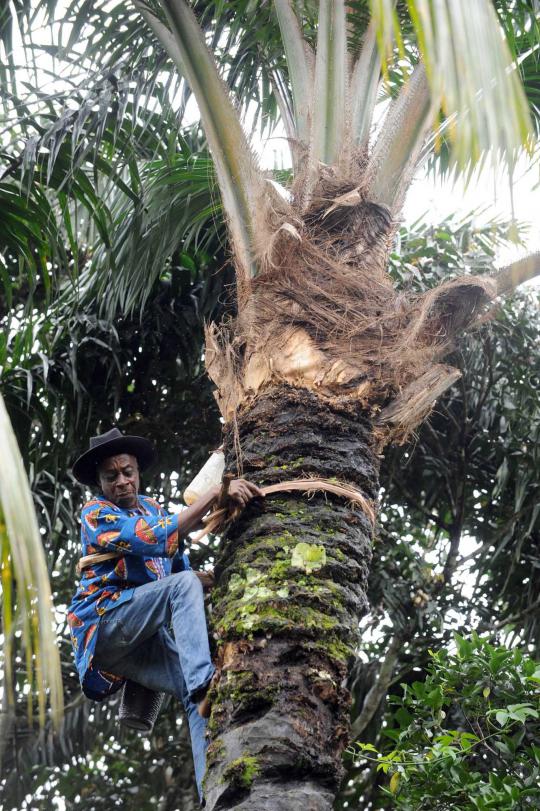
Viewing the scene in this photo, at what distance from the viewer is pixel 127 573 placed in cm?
381

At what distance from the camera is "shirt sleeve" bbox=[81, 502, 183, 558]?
3553 mm

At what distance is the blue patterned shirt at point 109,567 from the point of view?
11.7 feet

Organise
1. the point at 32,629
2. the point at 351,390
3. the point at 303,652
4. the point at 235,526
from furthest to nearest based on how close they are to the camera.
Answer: the point at 351,390
the point at 235,526
the point at 303,652
the point at 32,629

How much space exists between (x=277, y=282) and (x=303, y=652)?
5.24ft

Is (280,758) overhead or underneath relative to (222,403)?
underneath

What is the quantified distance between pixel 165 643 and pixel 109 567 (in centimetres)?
36

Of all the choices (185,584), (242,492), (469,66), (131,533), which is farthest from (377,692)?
(469,66)

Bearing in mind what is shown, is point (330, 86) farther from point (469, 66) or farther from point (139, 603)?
point (469, 66)

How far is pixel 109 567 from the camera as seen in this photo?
3846 mm

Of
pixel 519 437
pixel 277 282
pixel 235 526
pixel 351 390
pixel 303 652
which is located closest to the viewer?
pixel 303 652

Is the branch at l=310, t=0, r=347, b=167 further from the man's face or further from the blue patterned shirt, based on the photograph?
the blue patterned shirt

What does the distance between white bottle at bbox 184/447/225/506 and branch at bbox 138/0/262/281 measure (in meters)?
0.74

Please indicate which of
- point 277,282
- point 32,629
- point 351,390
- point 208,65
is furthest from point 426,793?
point 208,65

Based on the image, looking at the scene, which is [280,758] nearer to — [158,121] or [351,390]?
[351,390]
